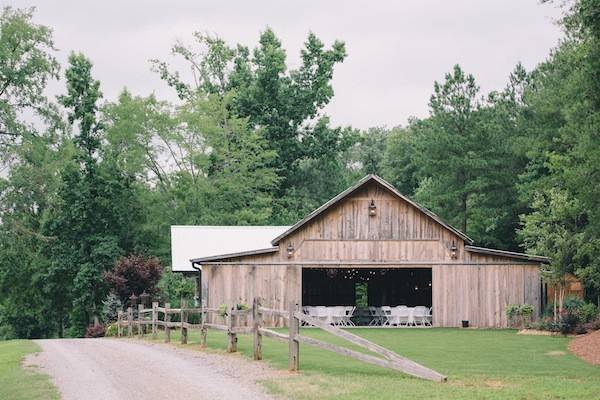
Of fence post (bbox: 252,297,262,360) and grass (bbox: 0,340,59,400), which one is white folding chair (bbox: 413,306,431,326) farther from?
grass (bbox: 0,340,59,400)

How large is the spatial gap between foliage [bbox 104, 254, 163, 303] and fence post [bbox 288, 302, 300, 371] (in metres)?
21.2

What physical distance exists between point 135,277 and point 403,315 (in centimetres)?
1092

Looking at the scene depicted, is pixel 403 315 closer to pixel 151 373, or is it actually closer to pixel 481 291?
pixel 481 291

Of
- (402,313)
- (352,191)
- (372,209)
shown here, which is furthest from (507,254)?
(352,191)

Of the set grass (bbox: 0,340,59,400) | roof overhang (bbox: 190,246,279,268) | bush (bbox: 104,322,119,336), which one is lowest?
bush (bbox: 104,322,119,336)

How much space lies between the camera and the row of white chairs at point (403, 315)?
114ft

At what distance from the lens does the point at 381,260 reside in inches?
1359

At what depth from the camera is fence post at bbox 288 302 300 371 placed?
17094 mm

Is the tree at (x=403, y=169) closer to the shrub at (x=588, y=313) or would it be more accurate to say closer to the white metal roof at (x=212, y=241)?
the white metal roof at (x=212, y=241)

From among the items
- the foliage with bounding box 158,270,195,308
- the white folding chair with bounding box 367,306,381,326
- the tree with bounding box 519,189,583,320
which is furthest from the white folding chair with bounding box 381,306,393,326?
the foliage with bounding box 158,270,195,308

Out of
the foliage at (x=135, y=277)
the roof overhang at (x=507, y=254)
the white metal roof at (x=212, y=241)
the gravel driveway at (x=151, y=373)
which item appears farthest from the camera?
the white metal roof at (x=212, y=241)

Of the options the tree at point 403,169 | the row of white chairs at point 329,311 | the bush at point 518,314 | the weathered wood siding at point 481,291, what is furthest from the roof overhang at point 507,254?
the tree at point 403,169

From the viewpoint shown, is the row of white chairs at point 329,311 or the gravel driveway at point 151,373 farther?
the row of white chairs at point 329,311

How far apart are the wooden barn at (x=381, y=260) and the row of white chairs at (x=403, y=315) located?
539mm
